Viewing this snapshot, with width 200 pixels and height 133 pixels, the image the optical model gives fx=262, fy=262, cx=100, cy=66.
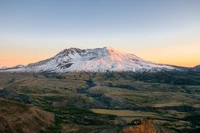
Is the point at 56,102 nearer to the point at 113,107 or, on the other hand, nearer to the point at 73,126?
the point at 113,107

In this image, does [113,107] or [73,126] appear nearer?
[73,126]

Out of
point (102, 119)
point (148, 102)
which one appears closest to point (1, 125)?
point (102, 119)

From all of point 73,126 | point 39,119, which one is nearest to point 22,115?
point 39,119

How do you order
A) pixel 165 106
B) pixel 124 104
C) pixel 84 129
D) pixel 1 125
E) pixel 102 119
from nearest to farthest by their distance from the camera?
pixel 1 125, pixel 84 129, pixel 102 119, pixel 165 106, pixel 124 104

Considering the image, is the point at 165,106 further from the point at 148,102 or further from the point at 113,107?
the point at 113,107

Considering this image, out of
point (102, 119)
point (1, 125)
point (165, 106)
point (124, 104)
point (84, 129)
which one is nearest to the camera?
point (1, 125)

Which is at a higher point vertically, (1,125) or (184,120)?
(1,125)
